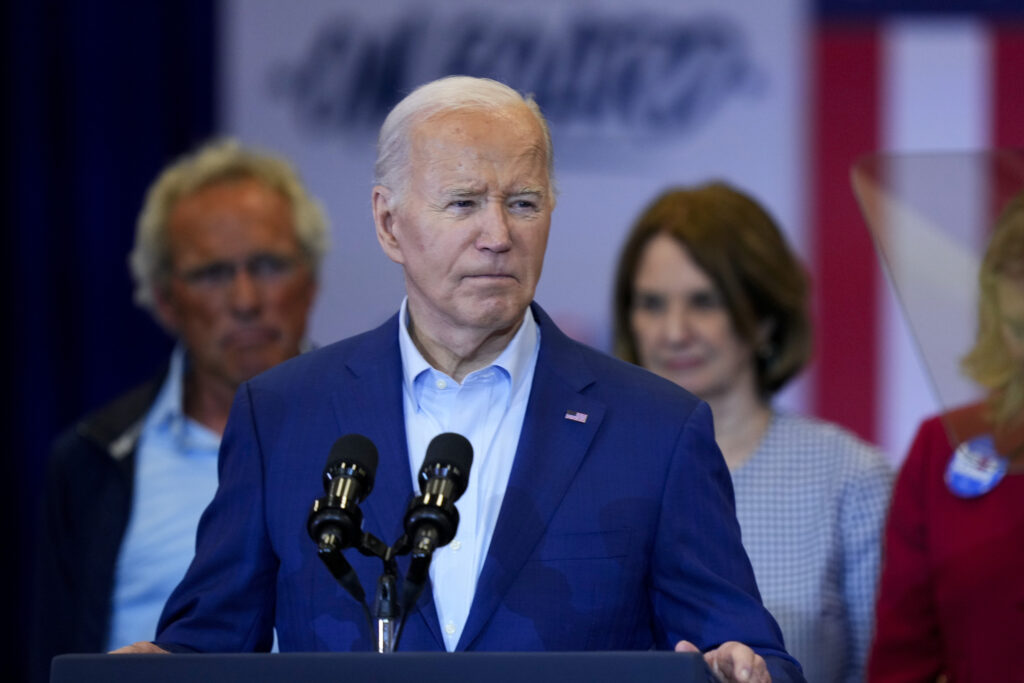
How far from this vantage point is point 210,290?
3.19m

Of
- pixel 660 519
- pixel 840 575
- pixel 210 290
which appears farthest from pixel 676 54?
pixel 660 519

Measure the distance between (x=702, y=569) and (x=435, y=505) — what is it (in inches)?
19.0

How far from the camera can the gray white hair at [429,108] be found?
1.90m

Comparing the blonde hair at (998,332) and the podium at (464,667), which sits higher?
the blonde hair at (998,332)

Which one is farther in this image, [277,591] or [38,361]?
[38,361]

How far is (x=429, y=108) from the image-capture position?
6.26ft

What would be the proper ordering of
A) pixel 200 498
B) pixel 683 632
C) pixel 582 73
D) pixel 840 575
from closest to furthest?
pixel 683 632, pixel 840 575, pixel 200 498, pixel 582 73

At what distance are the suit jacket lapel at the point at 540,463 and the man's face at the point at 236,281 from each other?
4.05ft

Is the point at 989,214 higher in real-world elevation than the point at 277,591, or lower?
higher

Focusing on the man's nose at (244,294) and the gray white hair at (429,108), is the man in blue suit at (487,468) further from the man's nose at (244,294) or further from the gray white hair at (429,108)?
the man's nose at (244,294)

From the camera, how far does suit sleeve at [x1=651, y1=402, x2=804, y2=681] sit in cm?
185

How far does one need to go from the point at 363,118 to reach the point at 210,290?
1.44m

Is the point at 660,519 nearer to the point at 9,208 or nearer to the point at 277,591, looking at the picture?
the point at 277,591

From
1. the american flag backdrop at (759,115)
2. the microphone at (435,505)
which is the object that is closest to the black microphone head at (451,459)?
the microphone at (435,505)
